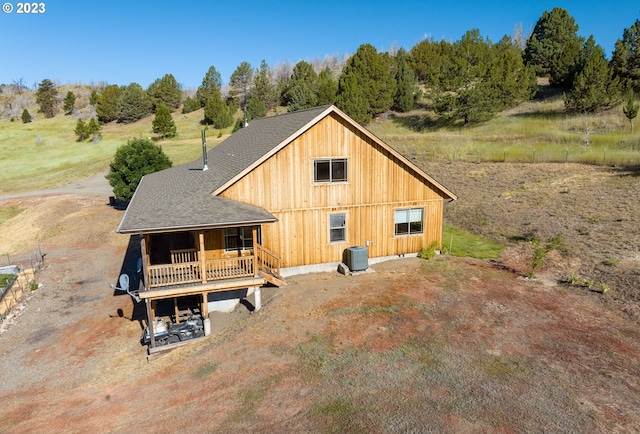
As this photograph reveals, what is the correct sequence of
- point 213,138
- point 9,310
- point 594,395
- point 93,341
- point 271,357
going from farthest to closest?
point 213,138, point 9,310, point 93,341, point 271,357, point 594,395

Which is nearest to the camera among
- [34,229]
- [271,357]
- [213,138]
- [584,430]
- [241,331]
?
[584,430]

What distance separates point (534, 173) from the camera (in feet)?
124

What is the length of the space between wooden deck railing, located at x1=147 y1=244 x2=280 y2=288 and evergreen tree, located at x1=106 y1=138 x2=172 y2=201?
20.7 m

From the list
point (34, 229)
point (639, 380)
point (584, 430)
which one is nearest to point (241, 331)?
point (584, 430)

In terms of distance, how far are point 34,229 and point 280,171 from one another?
87.5 ft

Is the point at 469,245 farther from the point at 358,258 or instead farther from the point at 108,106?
the point at 108,106

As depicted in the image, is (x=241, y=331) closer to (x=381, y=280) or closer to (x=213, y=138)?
(x=381, y=280)

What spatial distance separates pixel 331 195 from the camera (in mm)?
19672

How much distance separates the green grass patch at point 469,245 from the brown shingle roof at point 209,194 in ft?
36.1

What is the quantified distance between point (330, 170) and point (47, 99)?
417ft

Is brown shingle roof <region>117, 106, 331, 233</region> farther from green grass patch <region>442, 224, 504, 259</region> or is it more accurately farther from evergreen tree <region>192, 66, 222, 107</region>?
evergreen tree <region>192, 66, 222, 107</region>

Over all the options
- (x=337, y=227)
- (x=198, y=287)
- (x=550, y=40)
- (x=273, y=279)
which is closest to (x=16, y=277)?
(x=198, y=287)

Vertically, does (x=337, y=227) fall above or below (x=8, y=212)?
above

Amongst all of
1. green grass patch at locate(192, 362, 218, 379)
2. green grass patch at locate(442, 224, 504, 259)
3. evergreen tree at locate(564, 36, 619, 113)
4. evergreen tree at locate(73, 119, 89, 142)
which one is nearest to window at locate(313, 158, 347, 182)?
green grass patch at locate(442, 224, 504, 259)
